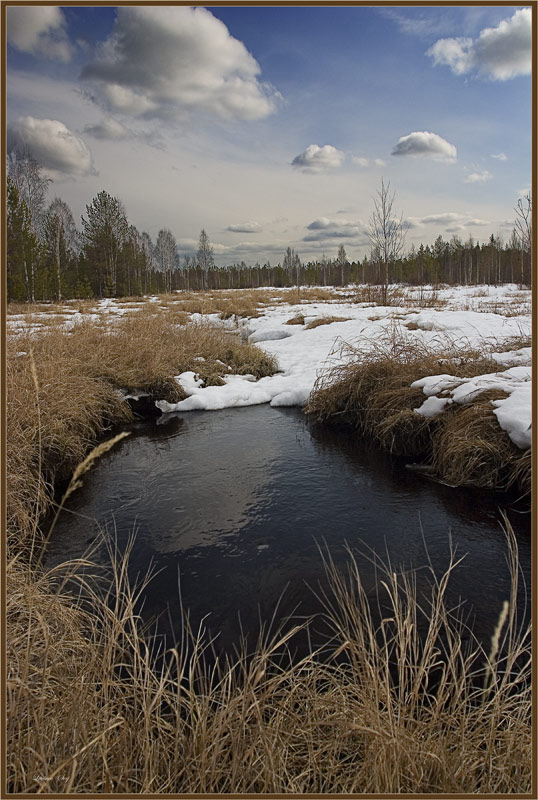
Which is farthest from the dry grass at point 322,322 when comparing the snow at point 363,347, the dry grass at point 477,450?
the dry grass at point 477,450

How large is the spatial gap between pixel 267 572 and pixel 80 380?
530 cm

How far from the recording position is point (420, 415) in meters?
6.63

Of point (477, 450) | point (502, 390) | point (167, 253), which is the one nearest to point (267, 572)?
point (477, 450)

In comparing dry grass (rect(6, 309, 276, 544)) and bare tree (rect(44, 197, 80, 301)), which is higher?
bare tree (rect(44, 197, 80, 301))

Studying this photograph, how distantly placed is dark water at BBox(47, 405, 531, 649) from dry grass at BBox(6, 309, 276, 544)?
50cm

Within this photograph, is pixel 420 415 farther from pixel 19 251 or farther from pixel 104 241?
pixel 104 241

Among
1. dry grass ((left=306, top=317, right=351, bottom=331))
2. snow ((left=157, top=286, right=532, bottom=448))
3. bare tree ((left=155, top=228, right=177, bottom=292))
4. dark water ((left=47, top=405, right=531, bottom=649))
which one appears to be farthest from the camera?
bare tree ((left=155, top=228, right=177, bottom=292))

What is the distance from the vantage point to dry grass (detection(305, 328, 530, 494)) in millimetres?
5391

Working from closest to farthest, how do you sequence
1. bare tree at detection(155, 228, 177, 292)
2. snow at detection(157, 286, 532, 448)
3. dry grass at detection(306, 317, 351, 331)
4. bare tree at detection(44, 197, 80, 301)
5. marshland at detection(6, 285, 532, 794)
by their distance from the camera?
marshland at detection(6, 285, 532, 794) < snow at detection(157, 286, 532, 448) < dry grass at detection(306, 317, 351, 331) < bare tree at detection(44, 197, 80, 301) < bare tree at detection(155, 228, 177, 292)

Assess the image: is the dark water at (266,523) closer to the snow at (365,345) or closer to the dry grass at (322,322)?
the snow at (365,345)

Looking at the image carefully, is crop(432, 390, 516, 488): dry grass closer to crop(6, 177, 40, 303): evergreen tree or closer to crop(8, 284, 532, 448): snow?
crop(8, 284, 532, 448): snow

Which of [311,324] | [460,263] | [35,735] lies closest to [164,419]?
[35,735]

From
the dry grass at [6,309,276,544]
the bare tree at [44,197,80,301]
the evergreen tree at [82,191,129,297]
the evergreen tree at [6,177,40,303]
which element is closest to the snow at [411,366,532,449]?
the dry grass at [6,309,276,544]

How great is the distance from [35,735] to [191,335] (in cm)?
1100
